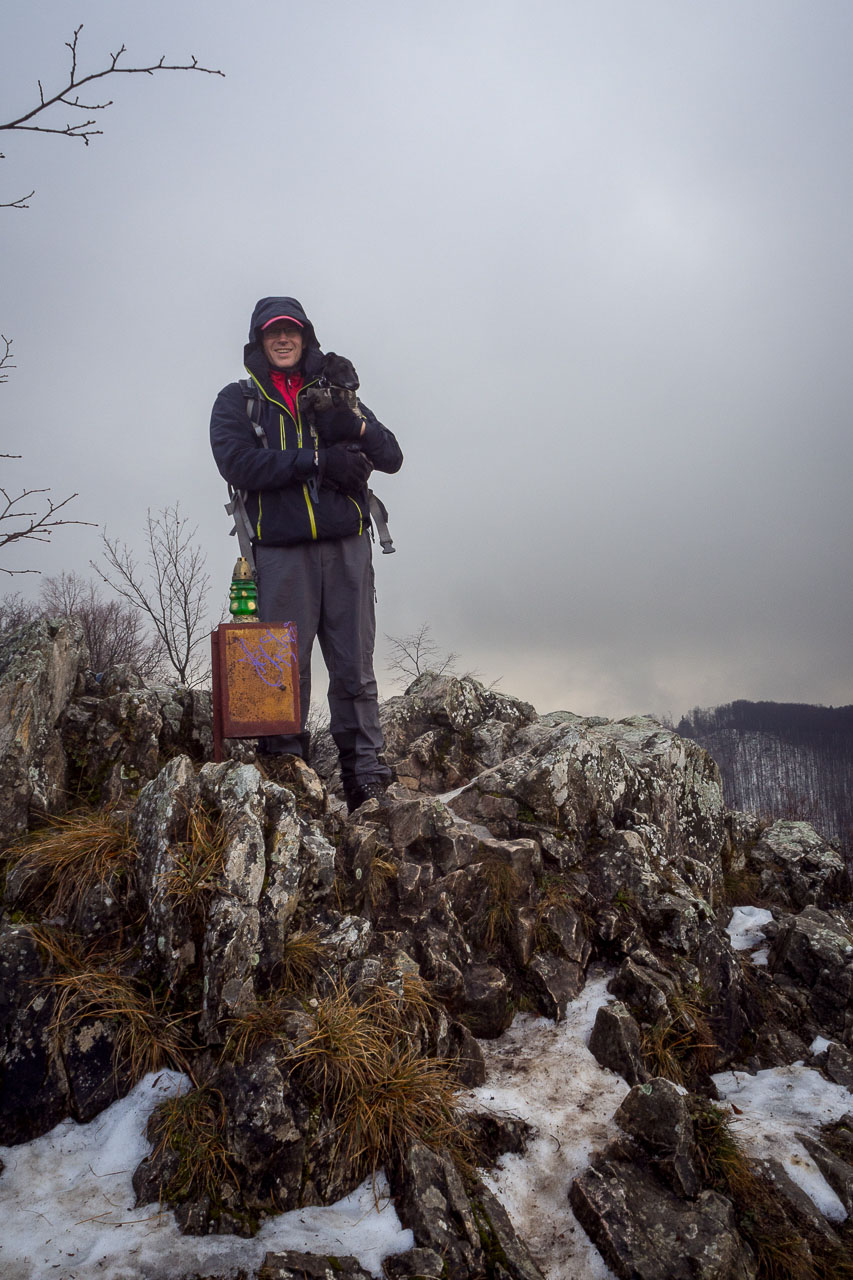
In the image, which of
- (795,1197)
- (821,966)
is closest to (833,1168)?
(795,1197)

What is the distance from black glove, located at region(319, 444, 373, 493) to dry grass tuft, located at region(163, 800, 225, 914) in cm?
344

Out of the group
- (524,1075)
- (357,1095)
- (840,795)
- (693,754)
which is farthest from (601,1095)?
(840,795)

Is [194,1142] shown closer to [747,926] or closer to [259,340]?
[747,926]

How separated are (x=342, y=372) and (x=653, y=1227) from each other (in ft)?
21.5

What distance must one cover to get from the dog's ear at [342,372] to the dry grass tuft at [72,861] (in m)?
4.25

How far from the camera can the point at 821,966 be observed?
20.1 ft

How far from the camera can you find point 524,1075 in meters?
4.53

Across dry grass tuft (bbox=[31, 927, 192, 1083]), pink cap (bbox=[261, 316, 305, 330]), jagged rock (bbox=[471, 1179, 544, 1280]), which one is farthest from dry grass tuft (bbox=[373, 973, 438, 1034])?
pink cap (bbox=[261, 316, 305, 330])

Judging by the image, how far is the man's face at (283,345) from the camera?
6.89m

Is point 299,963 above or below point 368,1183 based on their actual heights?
above

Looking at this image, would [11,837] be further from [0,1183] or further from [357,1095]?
[357,1095]

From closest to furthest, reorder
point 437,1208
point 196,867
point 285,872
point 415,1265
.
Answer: point 415,1265, point 437,1208, point 196,867, point 285,872

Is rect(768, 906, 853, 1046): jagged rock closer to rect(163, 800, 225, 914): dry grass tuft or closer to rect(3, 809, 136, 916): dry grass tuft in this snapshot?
rect(163, 800, 225, 914): dry grass tuft

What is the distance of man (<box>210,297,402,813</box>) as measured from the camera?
6723mm
